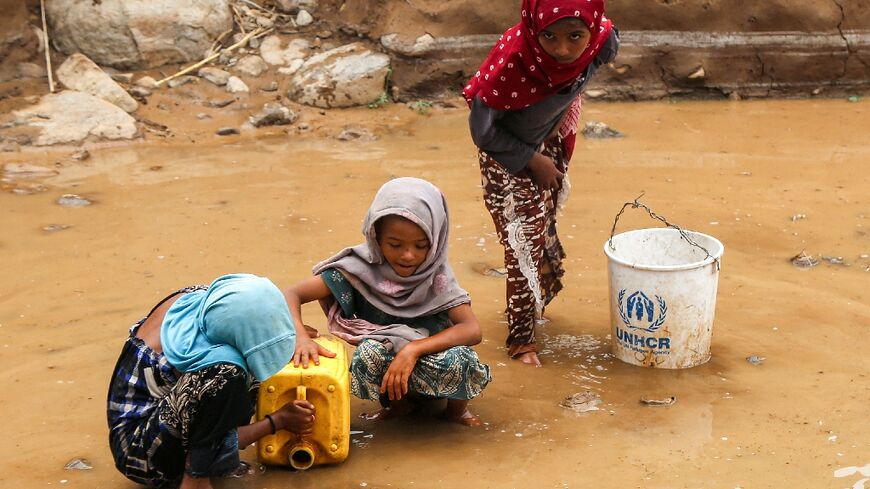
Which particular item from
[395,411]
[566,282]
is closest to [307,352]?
[395,411]

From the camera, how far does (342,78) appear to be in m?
7.24

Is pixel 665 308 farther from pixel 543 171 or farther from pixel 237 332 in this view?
pixel 237 332

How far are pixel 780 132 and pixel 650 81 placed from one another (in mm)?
1151

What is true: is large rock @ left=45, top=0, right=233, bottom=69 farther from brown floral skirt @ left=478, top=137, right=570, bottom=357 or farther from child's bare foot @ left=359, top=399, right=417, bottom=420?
child's bare foot @ left=359, top=399, right=417, bottom=420

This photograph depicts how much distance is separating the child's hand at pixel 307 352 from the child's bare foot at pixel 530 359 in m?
1.00

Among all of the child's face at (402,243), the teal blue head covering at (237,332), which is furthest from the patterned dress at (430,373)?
the teal blue head covering at (237,332)

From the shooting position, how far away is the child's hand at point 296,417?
2926 mm

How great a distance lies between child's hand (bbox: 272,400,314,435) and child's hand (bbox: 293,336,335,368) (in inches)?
4.5

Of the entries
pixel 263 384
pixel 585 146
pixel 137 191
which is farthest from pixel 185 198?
pixel 263 384

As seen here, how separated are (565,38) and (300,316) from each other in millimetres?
1205

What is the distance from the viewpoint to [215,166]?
617 centimetres

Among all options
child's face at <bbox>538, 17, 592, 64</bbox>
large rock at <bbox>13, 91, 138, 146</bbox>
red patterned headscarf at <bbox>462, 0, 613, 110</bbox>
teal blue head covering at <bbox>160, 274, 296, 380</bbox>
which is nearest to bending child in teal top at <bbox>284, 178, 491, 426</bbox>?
teal blue head covering at <bbox>160, 274, 296, 380</bbox>

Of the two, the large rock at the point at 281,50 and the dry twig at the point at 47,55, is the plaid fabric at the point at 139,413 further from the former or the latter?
the large rock at the point at 281,50

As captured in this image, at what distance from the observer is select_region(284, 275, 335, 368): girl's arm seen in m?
3.01
